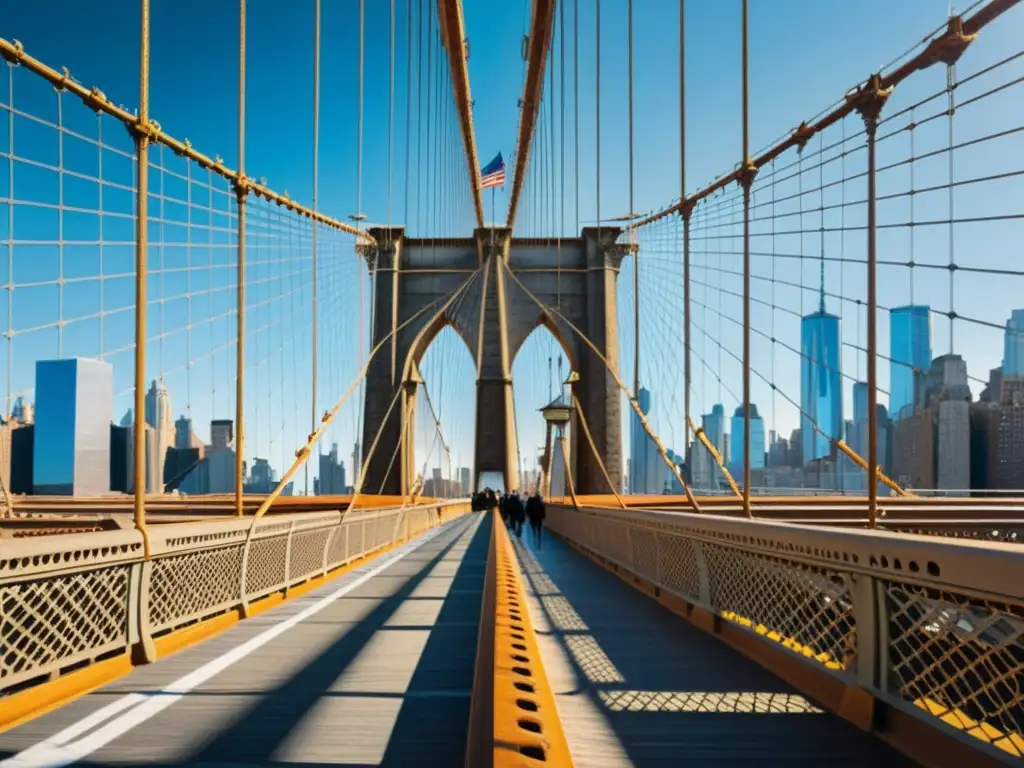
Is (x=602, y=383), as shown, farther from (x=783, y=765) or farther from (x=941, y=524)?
(x=783, y=765)

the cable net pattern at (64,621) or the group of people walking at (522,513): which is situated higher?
the cable net pattern at (64,621)

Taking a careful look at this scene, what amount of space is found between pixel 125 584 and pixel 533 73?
102ft

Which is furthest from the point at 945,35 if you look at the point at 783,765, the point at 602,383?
the point at 602,383

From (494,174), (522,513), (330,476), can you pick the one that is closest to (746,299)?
(522,513)

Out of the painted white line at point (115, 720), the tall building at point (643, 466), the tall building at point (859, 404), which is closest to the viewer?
the painted white line at point (115, 720)

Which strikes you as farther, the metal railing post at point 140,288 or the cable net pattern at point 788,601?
the metal railing post at point 140,288

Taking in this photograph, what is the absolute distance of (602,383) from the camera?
130 feet

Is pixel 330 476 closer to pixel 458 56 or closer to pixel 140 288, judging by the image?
pixel 458 56

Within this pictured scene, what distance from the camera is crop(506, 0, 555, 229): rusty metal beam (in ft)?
94.4

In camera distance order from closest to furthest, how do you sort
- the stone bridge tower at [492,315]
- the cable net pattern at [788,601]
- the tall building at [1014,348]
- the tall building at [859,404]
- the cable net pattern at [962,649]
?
the cable net pattern at [962,649] < the cable net pattern at [788,601] < the tall building at [1014,348] < the tall building at [859,404] < the stone bridge tower at [492,315]

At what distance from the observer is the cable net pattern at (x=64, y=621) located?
13.5ft

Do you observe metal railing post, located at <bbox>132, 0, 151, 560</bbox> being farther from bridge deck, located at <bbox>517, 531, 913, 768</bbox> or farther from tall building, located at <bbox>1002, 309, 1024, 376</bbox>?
tall building, located at <bbox>1002, 309, 1024, 376</bbox>

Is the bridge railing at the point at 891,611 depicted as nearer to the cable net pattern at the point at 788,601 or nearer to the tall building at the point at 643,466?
the cable net pattern at the point at 788,601

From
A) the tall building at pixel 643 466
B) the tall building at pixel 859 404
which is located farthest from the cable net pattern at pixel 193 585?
the tall building at pixel 643 466
